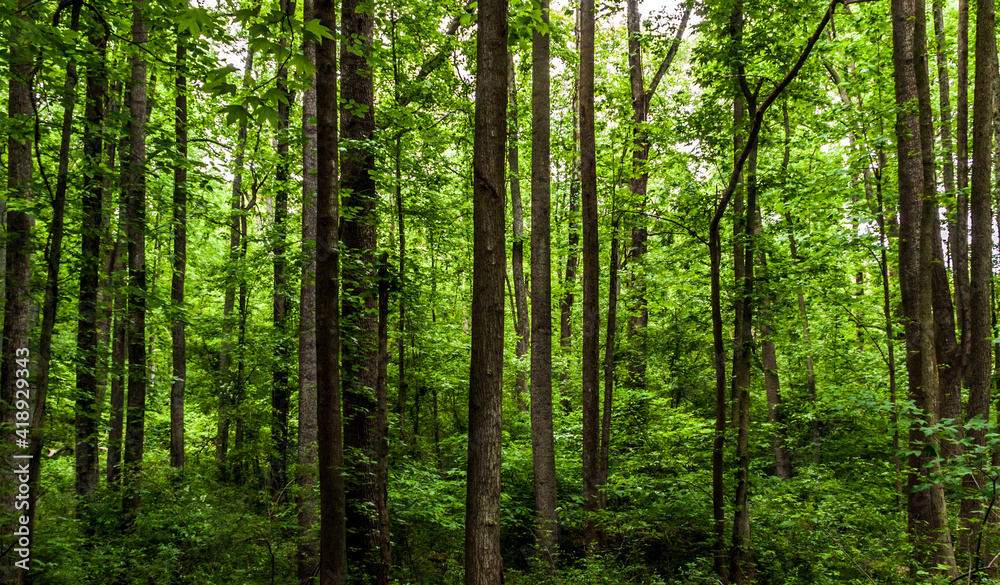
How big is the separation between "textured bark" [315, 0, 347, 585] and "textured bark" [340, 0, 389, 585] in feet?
3.72

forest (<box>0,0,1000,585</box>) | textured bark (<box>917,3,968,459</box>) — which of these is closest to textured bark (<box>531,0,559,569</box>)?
forest (<box>0,0,1000,585</box>)

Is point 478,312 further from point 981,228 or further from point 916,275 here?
point 981,228

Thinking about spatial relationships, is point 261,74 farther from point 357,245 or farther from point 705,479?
point 705,479

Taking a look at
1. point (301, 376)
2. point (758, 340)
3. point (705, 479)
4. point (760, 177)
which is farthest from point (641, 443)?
point (301, 376)

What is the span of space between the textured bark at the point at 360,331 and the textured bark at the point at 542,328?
2743 millimetres

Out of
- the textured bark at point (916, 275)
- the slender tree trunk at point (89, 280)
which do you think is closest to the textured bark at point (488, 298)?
the slender tree trunk at point (89, 280)

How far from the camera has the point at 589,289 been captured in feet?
28.6

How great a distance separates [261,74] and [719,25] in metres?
12.2

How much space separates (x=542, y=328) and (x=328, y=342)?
4.50m

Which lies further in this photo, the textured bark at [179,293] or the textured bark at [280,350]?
the textured bark at [280,350]

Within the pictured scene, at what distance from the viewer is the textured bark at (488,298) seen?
361 centimetres

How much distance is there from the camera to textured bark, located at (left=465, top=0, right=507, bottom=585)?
3.61 metres

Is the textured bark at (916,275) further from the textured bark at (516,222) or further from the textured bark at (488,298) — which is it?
the textured bark at (516,222)

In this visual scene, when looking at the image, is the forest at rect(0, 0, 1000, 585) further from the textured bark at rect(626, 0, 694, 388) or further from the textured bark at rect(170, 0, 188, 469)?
the textured bark at rect(626, 0, 694, 388)
